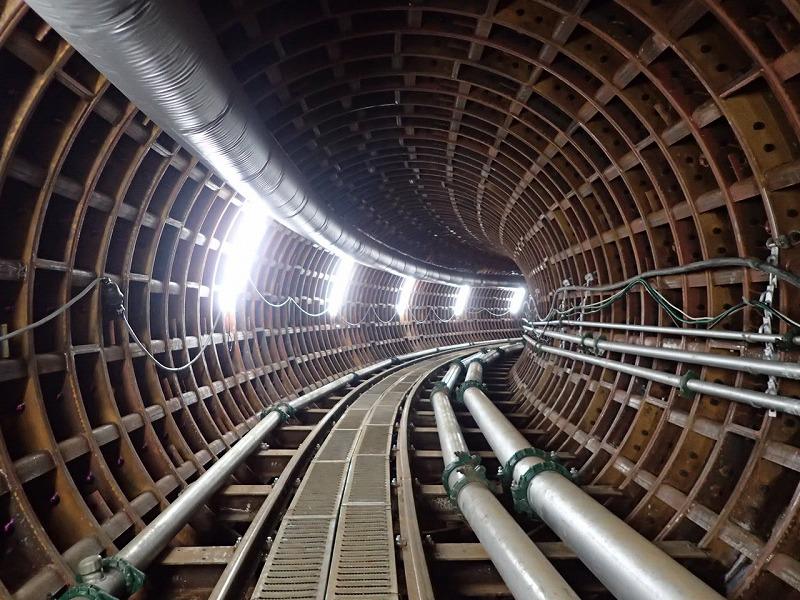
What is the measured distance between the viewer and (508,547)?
321 cm

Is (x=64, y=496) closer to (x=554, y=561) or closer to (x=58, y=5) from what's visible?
A: (x=58, y=5)

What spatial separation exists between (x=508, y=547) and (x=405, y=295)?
16.3m

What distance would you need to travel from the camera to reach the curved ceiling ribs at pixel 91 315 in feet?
12.3

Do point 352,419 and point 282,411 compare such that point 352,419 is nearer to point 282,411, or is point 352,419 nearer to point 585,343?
point 282,411

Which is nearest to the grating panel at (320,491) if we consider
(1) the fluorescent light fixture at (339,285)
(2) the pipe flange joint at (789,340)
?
(2) the pipe flange joint at (789,340)

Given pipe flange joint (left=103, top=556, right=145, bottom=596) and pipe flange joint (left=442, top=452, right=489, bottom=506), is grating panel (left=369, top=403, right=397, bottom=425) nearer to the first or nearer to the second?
pipe flange joint (left=442, top=452, right=489, bottom=506)

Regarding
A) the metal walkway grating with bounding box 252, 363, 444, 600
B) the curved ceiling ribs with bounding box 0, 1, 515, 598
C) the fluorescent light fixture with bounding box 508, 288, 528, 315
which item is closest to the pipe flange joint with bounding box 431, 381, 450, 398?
the metal walkway grating with bounding box 252, 363, 444, 600

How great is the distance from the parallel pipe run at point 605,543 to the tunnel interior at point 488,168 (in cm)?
79

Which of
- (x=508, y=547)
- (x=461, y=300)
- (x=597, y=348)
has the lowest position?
(x=508, y=547)

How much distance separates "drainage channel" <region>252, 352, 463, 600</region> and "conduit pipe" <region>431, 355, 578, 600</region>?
789 millimetres

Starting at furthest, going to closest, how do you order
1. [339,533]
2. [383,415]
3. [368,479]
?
[383,415], [368,479], [339,533]

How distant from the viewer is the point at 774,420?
3699 mm

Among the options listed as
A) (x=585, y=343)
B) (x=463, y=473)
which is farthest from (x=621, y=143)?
(x=463, y=473)

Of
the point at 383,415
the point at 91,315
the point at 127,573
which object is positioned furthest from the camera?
the point at 383,415
